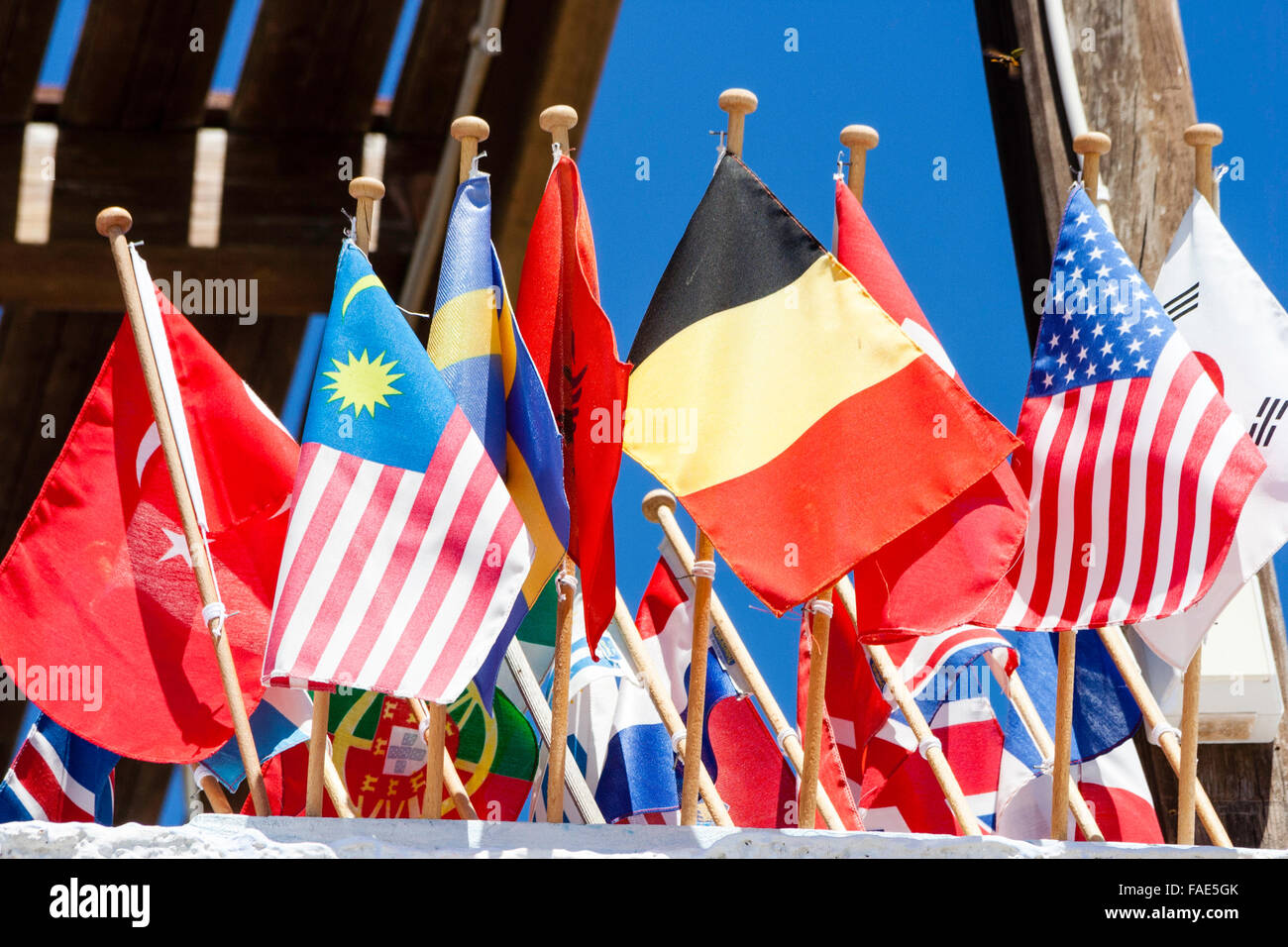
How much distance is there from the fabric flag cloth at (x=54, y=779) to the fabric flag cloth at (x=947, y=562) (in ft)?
7.16

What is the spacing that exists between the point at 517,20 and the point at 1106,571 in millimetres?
4148

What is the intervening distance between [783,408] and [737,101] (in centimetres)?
69

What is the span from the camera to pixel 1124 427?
4250 millimetres

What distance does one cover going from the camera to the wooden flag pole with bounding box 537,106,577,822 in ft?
13.3

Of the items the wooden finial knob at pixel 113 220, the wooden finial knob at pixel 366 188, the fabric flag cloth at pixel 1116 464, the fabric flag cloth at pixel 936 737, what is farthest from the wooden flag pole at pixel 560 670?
the fabric flag cloth at pixel 936 737

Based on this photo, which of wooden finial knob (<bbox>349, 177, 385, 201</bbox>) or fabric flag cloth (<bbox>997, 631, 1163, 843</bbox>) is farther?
fabric flag cloth (<bbox>997, 631, 1163, 843</bbox>)

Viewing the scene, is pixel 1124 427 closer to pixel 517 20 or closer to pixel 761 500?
pixel 761 500

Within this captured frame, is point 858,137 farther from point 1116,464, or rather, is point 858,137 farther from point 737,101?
point 1116,464

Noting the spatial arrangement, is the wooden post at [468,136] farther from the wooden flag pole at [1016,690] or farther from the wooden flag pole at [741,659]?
the wooden flag pole at [741,659]

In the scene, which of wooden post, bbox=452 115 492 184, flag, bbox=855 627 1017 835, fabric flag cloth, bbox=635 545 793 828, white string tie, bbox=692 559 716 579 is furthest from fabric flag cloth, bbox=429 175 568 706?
flag, bbox=855 627 1017 835

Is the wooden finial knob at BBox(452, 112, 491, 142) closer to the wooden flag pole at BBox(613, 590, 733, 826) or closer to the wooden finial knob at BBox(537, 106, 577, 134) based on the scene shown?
the wooden finial knob at BBox(537, 106, 577, 134)

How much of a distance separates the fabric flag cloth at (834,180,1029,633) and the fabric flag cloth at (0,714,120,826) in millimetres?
2182

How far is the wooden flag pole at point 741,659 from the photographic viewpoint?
15.9 ft
